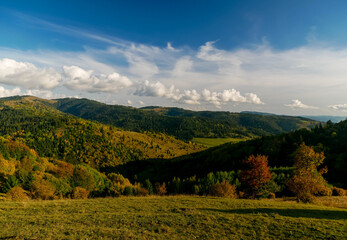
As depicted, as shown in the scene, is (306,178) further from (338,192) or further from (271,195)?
(338,192)

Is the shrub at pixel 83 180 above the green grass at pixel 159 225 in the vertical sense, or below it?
below

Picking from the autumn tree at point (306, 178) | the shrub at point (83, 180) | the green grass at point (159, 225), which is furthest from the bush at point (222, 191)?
the shrub at point (83, 180)

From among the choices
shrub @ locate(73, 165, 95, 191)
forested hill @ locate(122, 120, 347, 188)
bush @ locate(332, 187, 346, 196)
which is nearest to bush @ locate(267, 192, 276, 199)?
bush @ locate(332, 187, 346, 196)

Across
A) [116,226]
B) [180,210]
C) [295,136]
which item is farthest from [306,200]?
Answer: [295,136]

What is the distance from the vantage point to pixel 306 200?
32.8m

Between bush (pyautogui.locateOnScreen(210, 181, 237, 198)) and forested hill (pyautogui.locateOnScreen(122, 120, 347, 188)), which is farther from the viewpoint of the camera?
forested hill (pyautogui.locateOnScreen(122, 120, 347, 188))

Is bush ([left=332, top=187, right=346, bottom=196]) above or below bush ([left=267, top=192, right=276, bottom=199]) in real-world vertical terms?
above

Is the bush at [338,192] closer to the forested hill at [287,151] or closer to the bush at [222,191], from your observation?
the bush at [222,191]

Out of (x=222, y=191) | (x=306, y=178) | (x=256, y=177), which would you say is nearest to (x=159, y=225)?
(x=222, y=191)

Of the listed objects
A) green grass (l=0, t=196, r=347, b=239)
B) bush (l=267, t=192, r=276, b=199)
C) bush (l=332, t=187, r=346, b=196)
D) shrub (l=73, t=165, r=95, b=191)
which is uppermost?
green grass (l=0, t=196, r=347, b=239)

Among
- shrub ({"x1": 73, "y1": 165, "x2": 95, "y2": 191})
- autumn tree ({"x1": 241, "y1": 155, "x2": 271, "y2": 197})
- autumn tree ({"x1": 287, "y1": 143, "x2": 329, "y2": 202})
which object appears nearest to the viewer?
autumn tree ({"x1": 287, "y1": 143, "x2": 329, "y2": 202})

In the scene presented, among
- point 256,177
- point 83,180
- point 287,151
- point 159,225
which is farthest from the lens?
point 287,151

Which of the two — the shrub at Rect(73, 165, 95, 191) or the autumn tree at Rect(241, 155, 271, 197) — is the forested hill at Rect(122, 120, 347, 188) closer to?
the autumn tree at Rect(241, 155, 271, 197)

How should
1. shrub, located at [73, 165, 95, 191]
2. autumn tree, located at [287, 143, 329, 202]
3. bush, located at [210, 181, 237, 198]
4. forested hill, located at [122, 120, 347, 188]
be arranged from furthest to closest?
forested hill, located at [122, 120, 347, 188] → shrub, located at [73, 165, 95, 191] → bush, located at [210, 181, 237, 198] → autumn tree, located at [287, 143, 329, 202]
